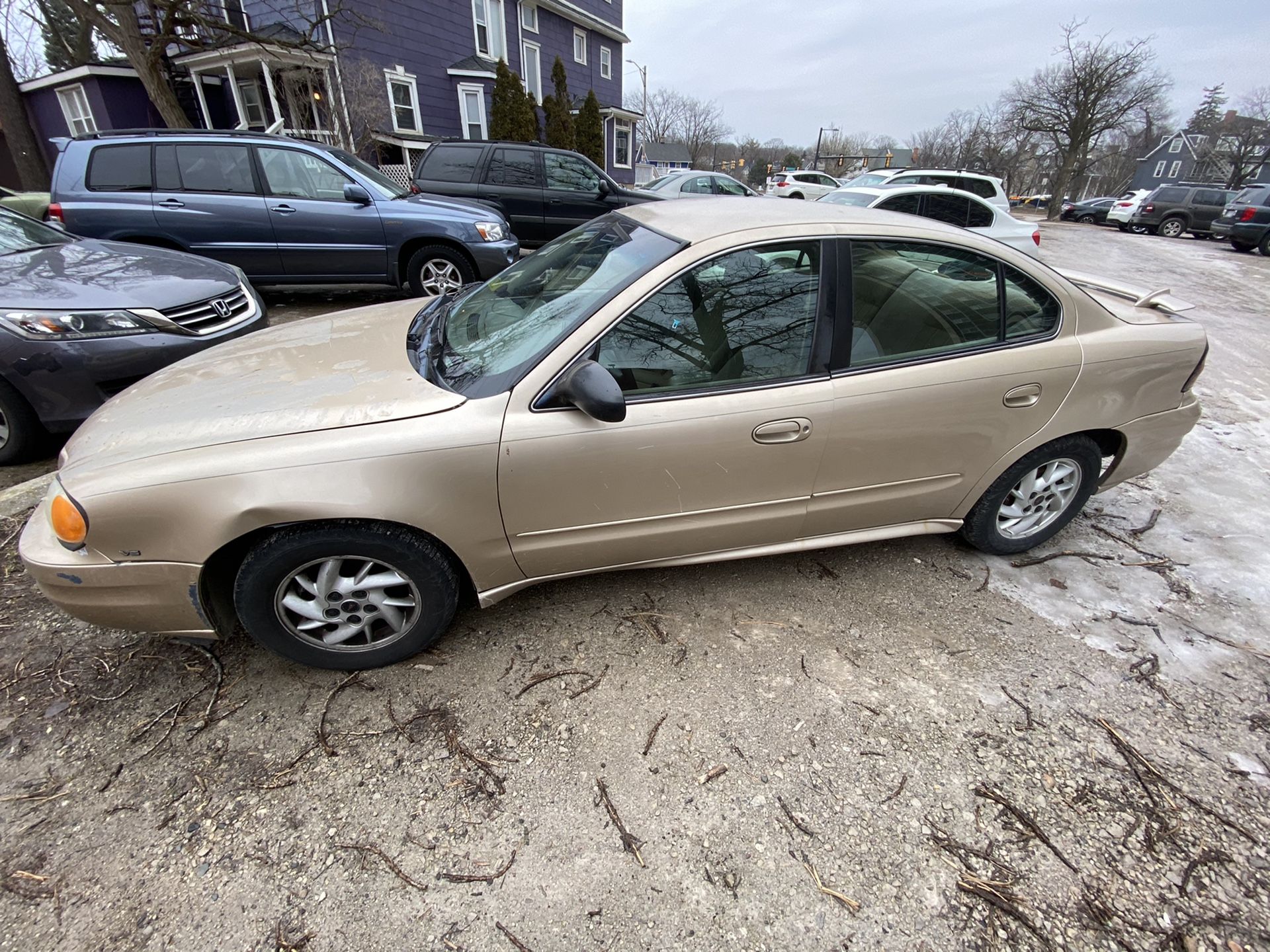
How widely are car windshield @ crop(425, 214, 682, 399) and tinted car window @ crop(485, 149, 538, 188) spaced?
715cm

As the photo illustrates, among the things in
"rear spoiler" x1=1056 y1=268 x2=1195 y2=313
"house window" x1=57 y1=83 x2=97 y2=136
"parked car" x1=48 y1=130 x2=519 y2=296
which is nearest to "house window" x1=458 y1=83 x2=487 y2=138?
"house window" x1=57 y1=83 x2=97 y2=136

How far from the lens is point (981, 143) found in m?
47.5

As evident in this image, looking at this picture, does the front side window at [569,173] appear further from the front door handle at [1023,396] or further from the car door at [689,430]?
the front door handle at [1023,396]

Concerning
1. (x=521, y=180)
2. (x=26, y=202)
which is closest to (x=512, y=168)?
(x=521, y=180)

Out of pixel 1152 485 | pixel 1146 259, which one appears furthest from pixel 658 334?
pixel 1146 259

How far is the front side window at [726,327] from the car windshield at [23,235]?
452cm

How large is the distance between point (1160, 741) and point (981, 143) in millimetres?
58750

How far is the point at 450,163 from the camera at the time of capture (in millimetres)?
9133

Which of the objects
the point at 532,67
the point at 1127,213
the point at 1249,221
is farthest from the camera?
the point at 1127,213

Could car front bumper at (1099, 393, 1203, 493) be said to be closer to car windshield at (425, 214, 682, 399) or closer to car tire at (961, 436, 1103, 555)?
car tire at (961, 436, 1103, 555)

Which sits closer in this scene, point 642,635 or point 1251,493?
point 642,635

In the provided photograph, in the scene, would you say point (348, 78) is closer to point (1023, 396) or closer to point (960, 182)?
point (960, 182)

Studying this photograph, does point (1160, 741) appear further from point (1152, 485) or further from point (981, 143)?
point (981, 143)

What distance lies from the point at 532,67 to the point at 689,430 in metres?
23.8
